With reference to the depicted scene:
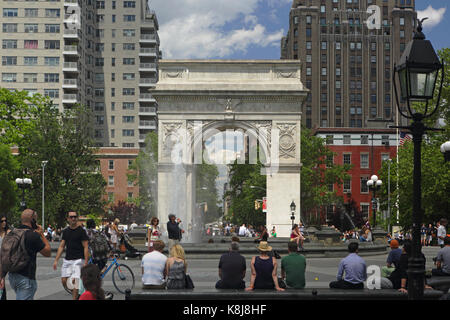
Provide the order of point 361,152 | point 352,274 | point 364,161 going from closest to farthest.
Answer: point 352,274 < point 364,161 < point 361,152

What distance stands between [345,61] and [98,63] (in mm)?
43946

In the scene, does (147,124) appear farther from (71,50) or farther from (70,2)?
(70,2)

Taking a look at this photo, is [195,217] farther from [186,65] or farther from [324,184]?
[324,184]

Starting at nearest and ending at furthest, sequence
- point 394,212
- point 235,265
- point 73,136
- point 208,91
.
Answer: point 235,265
point 208,91
point 394,212
point 73,136

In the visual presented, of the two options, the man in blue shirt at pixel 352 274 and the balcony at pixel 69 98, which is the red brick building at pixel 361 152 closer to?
the balcony at pixel 69 98

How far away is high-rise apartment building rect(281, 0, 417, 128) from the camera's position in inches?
4505

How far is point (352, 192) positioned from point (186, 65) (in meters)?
47.3

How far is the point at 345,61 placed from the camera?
115438mm

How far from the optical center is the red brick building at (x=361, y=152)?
84.6 meters

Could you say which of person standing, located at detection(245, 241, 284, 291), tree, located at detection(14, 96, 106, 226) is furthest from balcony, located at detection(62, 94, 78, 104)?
person standing, located at detection(245, 241, 284, 291)

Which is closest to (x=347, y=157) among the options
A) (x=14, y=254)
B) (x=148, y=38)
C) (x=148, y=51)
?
(x=148, y=51)

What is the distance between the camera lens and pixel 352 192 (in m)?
86.8

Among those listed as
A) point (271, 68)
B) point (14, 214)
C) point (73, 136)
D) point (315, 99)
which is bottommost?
point (14, 214)

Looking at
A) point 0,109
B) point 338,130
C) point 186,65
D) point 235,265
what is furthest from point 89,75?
point 235,265
